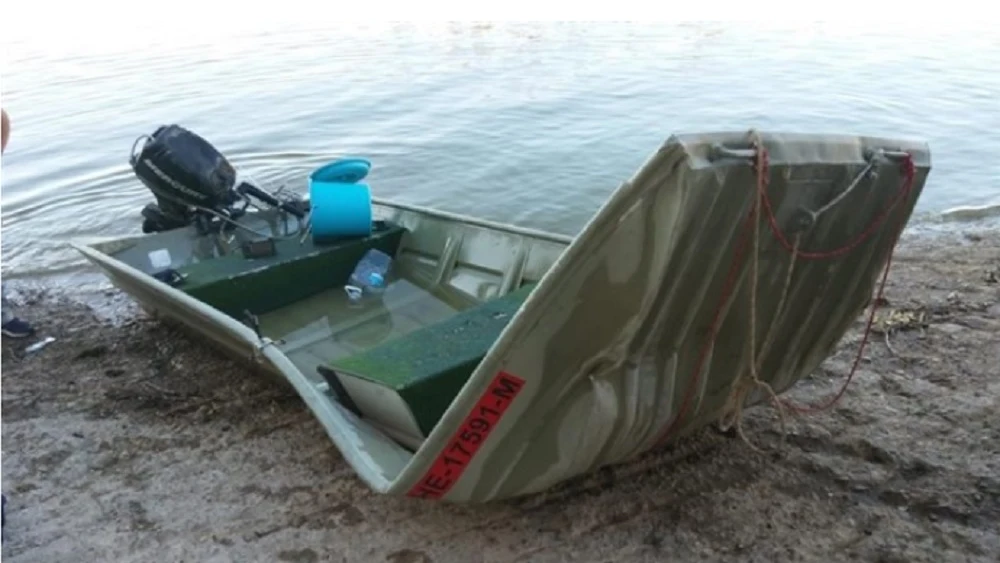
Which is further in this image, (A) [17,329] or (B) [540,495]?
(A) [17,329]

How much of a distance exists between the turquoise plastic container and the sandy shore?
1.30m

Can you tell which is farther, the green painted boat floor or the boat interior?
the green painted boat floor

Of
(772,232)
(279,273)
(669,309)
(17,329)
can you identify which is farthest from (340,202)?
(772,232)

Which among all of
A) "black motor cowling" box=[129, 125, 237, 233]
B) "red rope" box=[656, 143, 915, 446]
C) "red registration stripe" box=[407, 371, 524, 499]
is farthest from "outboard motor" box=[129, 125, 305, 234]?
"red rope" box=[656, 143, 915, 446]

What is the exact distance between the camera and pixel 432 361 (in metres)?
3.94

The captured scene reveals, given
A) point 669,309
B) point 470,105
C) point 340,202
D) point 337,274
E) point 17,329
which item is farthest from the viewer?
point 470,105

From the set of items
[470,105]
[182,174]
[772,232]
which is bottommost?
[470,105]

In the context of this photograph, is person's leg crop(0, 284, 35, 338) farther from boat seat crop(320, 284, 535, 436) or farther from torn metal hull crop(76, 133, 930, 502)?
torn metal hull crop(76, 133, 930, 502)

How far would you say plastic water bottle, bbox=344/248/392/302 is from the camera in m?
6.07

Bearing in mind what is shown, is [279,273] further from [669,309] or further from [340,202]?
[669,309]

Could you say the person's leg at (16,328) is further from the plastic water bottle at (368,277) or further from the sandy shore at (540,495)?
the plastic water bottle at (368,277)

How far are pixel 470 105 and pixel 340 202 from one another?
8.98 m

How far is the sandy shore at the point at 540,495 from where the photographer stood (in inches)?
143

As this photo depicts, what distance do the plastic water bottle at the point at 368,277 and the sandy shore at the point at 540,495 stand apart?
1.04m
